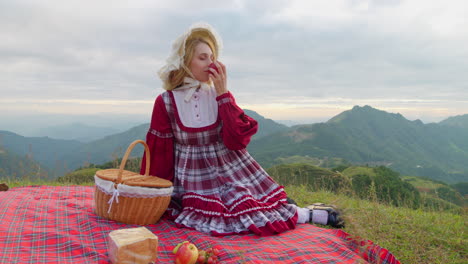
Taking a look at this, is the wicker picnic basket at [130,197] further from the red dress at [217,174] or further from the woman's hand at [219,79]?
the woman's hand at [219,79]

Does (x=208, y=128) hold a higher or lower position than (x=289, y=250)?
higher

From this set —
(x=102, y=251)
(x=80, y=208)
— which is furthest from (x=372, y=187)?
(x=80, y=208)

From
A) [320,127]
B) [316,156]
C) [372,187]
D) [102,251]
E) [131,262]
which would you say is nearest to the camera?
[131,262]

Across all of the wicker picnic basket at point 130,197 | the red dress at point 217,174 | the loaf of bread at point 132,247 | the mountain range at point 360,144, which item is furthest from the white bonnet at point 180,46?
the mountain range at point 360,144

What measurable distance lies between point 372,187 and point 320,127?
341ft

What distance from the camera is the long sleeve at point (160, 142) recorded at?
12.3 feet

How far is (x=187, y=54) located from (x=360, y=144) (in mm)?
113564

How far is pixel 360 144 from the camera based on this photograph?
109 m

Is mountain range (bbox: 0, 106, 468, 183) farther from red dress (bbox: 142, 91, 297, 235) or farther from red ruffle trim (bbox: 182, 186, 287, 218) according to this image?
red ruffle trim (bbox: 182, 186, 287, 218)

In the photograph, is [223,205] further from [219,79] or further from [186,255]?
[219,79]

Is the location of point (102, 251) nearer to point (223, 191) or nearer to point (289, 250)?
point (223, 191)

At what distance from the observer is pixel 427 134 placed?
458ft

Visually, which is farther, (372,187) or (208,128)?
(372,187)

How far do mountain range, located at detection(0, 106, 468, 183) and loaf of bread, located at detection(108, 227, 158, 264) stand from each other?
5815cm
